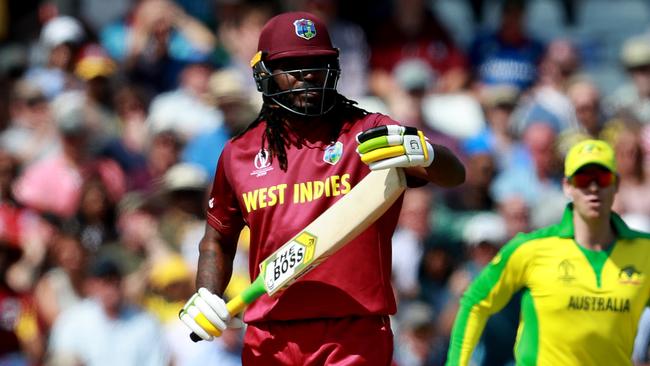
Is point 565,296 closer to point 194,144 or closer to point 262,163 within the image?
point 262,163

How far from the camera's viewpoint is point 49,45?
1226 centimetres

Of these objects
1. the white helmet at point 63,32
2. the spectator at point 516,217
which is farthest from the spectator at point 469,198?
the white helmet at point 63,32

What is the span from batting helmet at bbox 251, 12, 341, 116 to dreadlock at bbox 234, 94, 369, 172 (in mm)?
73

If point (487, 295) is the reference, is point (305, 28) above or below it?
above

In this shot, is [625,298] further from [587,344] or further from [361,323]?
[361,323]

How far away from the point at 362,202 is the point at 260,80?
75 cm

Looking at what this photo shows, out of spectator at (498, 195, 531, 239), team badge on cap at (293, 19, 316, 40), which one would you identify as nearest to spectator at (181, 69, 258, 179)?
spectator at (498, 195, 531, 239)

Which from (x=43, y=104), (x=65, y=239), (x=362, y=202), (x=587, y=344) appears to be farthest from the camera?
(x=43, y=104)

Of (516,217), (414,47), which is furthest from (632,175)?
(414,47)

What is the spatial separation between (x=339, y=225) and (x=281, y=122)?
24.7 inches

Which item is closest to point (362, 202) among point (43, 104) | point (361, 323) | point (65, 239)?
point (361, 323)

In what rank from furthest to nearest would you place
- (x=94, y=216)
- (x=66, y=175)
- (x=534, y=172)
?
(x=66, y=175)
(x=534, y=172)
(x=94, y=216)

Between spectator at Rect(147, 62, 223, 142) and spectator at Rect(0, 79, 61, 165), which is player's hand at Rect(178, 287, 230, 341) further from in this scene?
spectator at Rect(0, 79, 61, 165)

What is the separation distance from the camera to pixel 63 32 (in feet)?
39.4
